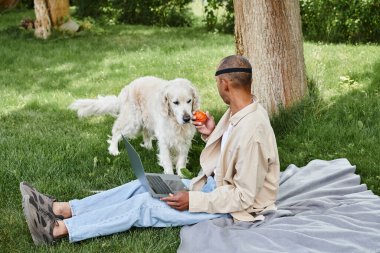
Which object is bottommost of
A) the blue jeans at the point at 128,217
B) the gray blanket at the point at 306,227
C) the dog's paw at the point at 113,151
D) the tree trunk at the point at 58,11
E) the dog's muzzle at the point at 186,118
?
the dog's paw at the point at 113,151

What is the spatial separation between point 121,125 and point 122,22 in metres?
12.4

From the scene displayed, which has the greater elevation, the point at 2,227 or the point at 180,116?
the point at 180,116

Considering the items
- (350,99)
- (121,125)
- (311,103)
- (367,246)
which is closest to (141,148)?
(121,125)

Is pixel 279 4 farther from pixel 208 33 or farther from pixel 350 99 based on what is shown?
pixel 208 33

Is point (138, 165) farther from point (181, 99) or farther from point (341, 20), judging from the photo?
point (341, 20)

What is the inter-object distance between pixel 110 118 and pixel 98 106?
15.9 inches

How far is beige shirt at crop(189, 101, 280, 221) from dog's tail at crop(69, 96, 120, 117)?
337 cm

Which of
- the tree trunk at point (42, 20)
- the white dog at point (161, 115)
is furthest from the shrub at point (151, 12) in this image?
the white dog at point (161, 115)

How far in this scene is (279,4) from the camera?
6.10m

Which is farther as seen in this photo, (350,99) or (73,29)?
(73,29)

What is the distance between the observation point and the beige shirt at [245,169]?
343 centimetres

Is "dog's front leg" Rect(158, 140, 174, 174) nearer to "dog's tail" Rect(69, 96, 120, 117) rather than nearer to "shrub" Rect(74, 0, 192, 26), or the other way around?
"dog's tail" Rect(69, 96, 120, 117)

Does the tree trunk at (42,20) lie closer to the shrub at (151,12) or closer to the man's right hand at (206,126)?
the shrub at (151,12)

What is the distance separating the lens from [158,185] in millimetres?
4125
